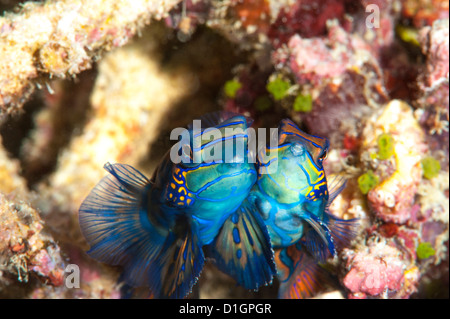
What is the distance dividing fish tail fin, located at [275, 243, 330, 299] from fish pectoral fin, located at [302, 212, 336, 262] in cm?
40

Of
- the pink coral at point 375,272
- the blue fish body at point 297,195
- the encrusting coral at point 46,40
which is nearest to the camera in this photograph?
the blue fish body at point 297,195

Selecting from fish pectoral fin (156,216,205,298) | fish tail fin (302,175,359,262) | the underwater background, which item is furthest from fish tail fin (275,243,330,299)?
fish pectoral fin (156,216,205,298)

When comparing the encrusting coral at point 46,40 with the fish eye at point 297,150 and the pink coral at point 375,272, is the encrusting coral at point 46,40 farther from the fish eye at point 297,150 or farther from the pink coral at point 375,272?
the pink coral at point 375,272

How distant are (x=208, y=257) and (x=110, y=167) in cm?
105

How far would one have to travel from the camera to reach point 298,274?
3072 mm

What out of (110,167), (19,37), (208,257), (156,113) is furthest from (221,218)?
(156,113)

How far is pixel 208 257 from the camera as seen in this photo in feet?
9.05

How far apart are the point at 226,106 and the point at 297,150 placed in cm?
214

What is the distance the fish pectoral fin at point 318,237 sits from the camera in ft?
7.73

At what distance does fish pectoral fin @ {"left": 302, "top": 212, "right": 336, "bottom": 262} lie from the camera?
7.73ft

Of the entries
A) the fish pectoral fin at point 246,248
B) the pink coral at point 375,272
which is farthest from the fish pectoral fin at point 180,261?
the pink coral at point 375,272

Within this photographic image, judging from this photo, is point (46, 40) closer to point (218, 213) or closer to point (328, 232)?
point (218, 213)

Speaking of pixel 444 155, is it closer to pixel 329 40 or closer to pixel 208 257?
pixel 329 40

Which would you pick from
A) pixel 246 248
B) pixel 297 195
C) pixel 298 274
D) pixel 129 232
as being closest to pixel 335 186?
pixel 297 195
